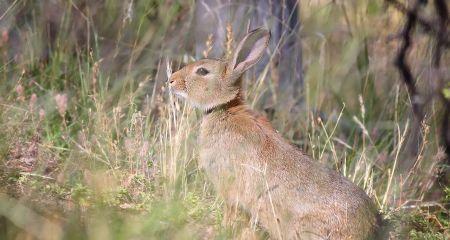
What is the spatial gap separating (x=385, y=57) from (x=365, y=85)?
1.72 metres

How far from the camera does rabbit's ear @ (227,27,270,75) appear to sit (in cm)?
569

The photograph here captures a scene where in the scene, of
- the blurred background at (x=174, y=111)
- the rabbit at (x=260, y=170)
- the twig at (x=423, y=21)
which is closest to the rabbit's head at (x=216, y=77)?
the rabbit at (x=260, y=170)

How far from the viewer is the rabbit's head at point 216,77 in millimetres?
5738

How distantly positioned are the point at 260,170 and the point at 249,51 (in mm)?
948

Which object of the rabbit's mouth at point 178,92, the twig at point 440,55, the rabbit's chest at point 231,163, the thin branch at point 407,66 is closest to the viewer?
the rabbit's chest at point 231,163

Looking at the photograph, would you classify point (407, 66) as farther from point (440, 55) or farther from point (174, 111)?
point (174, 111)

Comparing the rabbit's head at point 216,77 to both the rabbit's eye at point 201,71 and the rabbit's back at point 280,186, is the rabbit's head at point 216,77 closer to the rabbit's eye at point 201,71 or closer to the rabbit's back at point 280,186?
the rabbit's eye at point 201,71

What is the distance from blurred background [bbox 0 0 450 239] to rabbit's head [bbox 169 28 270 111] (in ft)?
0.79

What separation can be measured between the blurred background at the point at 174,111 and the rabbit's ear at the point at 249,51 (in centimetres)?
36

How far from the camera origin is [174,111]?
6.25 meters

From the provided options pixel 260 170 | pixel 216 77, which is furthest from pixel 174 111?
pixel 260 170

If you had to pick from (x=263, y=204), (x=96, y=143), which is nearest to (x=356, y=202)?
(x=263, y=204)

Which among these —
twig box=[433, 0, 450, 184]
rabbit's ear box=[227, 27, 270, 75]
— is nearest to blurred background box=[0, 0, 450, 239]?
twig box=[433, 0, 450, 184]

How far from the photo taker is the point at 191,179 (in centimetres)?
604
